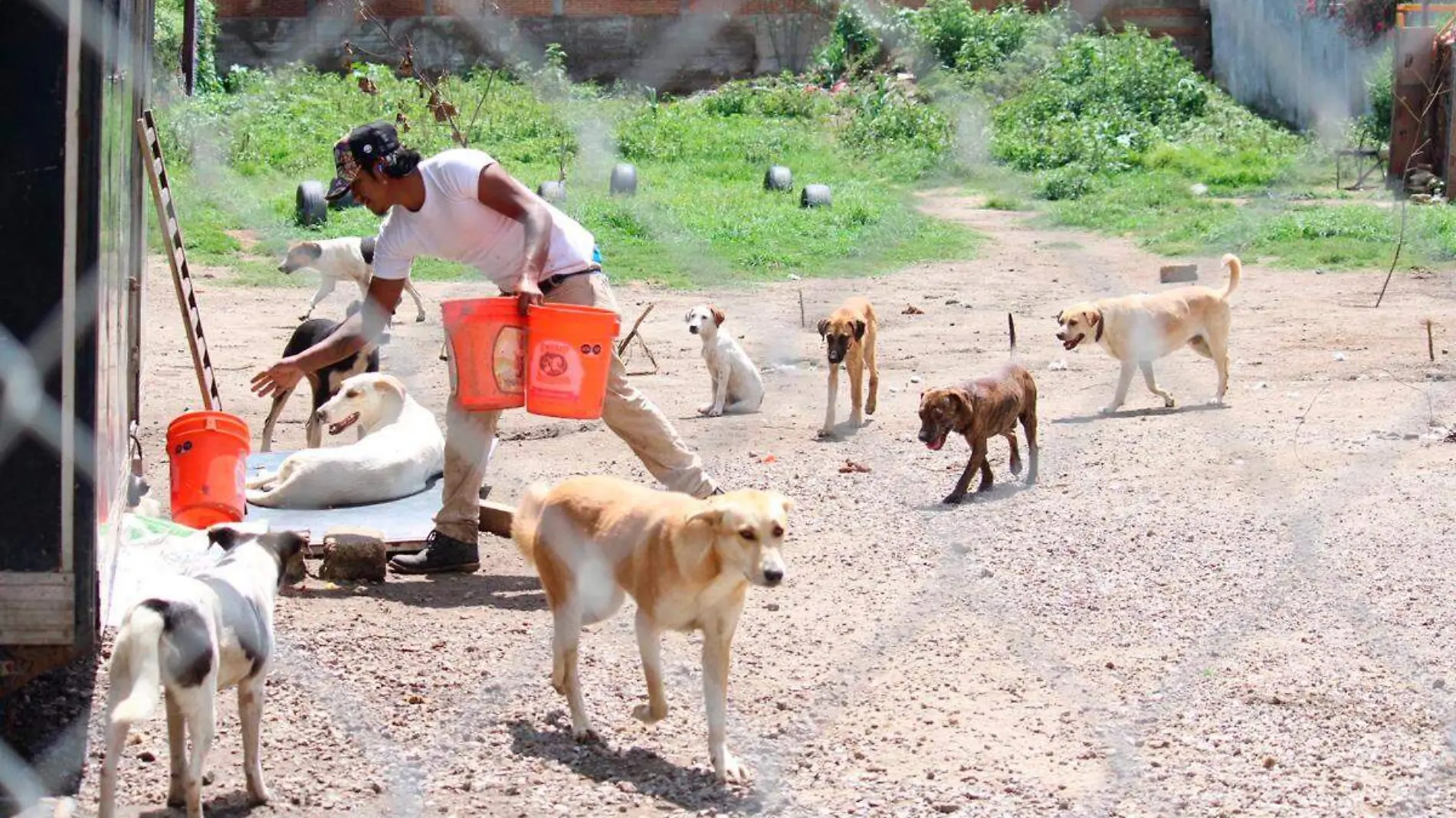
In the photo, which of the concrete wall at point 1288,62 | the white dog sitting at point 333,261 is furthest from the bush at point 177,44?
the concrete wall at point 1288,62

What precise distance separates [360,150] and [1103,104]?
42.6 feet

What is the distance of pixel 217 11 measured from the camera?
64.0 ft

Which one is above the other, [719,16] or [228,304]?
[719,16]

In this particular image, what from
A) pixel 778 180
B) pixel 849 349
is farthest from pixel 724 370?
pixel 778 180

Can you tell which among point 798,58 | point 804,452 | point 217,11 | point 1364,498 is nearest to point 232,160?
point 217,11

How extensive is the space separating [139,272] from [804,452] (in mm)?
2781

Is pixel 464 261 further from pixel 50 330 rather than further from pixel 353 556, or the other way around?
pixel 50 330

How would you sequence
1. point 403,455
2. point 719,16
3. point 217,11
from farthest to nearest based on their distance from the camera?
point 217,11 → point 719,16 → point 403,455

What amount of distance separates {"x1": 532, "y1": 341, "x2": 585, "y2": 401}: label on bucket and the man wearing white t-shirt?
0.47ft

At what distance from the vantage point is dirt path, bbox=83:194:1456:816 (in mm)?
3463

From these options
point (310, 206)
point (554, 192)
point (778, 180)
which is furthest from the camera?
point (778, 180)

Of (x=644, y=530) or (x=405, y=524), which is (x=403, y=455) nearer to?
(x=405, y=524)

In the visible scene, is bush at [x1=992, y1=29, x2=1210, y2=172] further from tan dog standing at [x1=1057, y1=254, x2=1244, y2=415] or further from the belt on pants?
the belt on pants

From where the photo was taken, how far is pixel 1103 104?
16.8 meters
